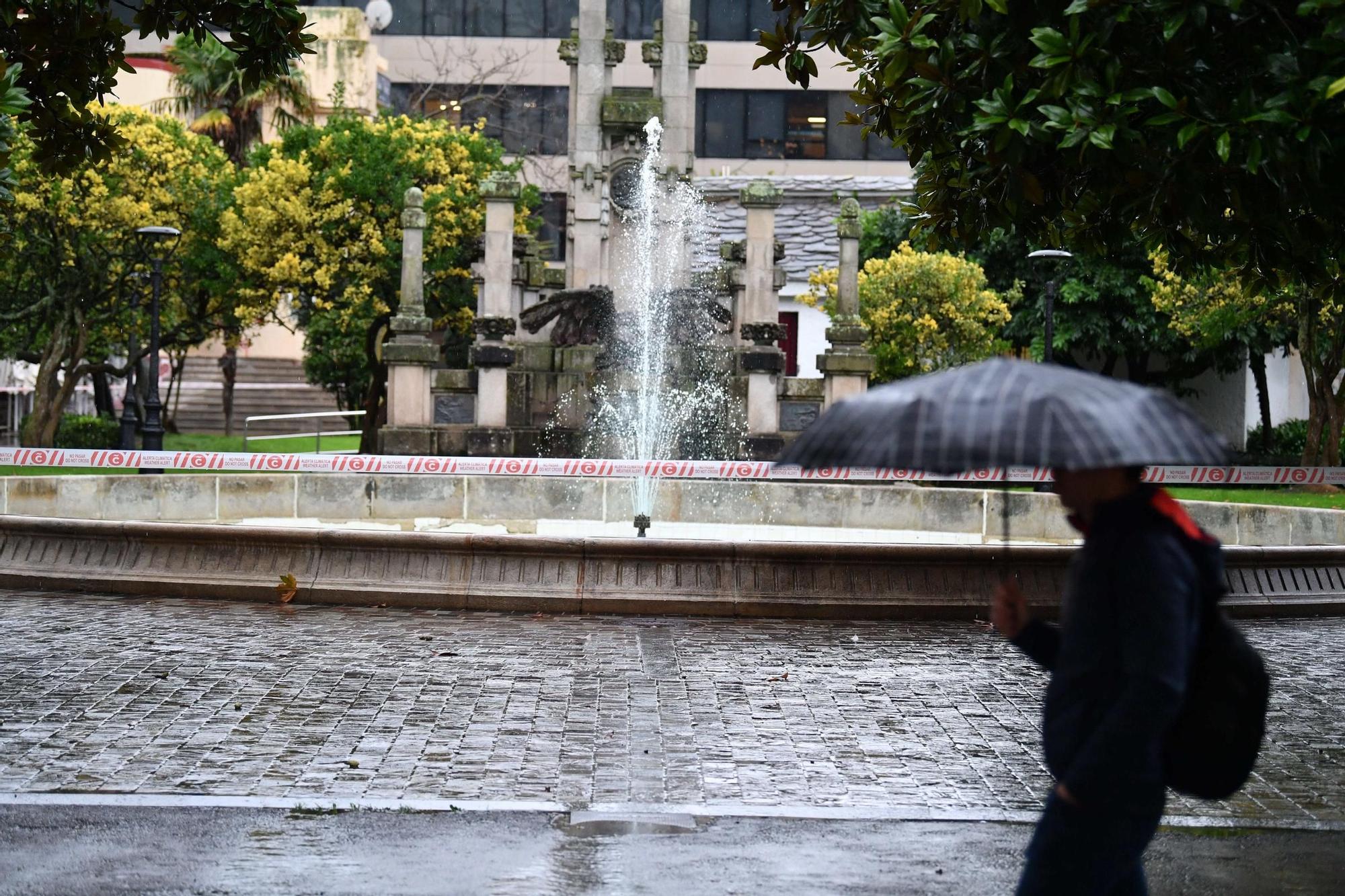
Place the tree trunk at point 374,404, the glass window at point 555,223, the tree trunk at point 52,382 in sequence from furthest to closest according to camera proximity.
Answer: the glass window at point 555,223 < the tree trunk at point 374,404 < the tree trunk at point 52,382

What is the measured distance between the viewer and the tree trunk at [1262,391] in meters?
38.1

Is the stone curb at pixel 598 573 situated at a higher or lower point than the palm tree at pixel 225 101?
lower

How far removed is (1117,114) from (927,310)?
2823 cm

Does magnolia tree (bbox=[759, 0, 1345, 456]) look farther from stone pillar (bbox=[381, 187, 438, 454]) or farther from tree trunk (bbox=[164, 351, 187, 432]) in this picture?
tree trunk (bbox=[164, 351, 187, 432])

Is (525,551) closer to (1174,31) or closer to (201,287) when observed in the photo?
(1174,31)

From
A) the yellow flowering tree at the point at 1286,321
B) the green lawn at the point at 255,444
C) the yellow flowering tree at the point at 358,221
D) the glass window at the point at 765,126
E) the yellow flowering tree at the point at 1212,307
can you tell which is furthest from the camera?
the glass window at the point at 765,126

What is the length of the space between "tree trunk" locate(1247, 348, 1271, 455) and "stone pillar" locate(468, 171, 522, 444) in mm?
17964

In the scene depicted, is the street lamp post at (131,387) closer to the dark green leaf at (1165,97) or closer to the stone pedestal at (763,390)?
the stone pedestal at (763,390)

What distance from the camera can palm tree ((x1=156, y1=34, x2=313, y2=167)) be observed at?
4303 cm

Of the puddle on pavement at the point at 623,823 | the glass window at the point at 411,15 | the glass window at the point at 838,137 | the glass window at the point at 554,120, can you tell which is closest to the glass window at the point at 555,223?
the glass window at the point at 554,120

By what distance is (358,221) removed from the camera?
35.2 m

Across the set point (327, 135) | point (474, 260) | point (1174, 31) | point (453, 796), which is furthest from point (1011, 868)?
point (327, 135)

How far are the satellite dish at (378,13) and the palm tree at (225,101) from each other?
7.90m

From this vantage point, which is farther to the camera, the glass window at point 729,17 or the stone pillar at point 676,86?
the glass window at point 729,17
